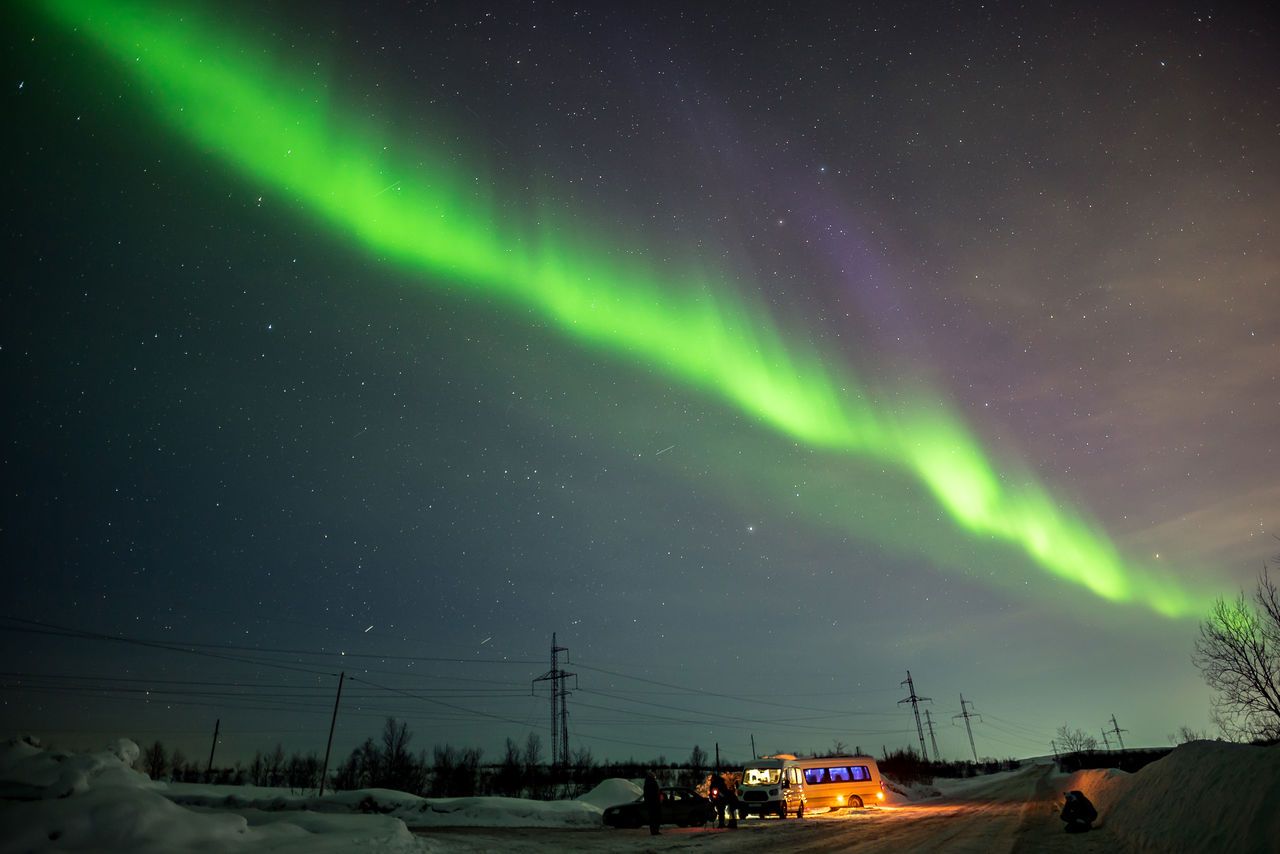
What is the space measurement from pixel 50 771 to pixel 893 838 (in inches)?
895

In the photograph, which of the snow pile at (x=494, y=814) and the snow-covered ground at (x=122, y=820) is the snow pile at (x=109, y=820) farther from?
the snow pile at (x=494, y=814)

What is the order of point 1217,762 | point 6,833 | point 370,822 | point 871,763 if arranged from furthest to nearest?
point 871,763, point 370,822, point 1217,762, point 6,833

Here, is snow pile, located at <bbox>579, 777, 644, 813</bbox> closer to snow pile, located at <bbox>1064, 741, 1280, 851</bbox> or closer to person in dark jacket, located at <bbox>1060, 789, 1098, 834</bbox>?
person in dark jacket, located at <bbox>1060, 789, 1098, 834</bbox>

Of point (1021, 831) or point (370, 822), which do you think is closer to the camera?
point (370, 822)

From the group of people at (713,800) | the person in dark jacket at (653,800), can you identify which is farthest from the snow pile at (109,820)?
the group of people at (713,800)

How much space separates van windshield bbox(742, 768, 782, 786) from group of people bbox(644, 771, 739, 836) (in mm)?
3620

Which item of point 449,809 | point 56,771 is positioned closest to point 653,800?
point 449,809

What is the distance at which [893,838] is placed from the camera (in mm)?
20672

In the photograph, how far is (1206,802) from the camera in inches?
533

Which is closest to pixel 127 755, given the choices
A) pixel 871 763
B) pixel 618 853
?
pixel 618 853

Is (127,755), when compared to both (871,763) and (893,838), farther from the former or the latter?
(871,763)

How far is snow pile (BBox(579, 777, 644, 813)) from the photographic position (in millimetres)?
41781

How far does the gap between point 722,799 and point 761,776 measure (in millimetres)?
7166

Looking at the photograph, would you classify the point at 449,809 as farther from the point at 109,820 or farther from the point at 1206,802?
the point at 1206,802
